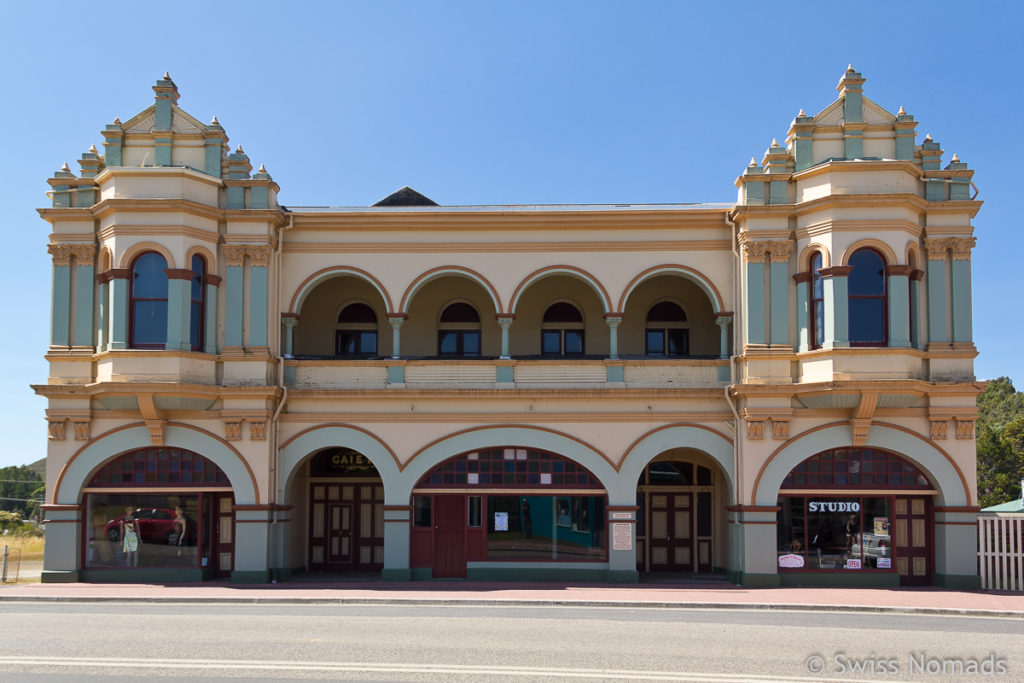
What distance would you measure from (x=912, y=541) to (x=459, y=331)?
11.6 m

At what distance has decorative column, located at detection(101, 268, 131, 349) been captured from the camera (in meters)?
20.9

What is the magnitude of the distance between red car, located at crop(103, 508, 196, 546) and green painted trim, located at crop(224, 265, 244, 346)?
164 inches

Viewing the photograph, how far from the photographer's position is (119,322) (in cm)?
2098

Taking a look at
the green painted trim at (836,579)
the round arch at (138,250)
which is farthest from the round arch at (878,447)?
the round arch at (138,250)

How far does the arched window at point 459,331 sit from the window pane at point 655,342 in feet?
14.1

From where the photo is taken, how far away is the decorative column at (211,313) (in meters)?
21.7

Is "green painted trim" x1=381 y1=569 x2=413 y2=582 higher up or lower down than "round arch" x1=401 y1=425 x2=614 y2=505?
lower down

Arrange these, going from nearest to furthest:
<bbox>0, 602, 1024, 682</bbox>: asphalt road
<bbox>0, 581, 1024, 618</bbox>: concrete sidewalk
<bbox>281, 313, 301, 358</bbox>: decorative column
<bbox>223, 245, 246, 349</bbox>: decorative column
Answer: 1. <bbox>0, 602, 1024, 682</bbox>: asphalt road
2. <bbox>0, 581, 1024, 618</bbox>: concrete sidewalk
3. <bbox>223, 245, 246, 349</bbox>: decorative column
4. <bbox>281, 313, 301, 358</bbox>: decorative column

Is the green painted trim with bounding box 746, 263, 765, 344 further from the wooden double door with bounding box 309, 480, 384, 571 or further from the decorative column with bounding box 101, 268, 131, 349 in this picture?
the decorative column with bounding box 101, 268, 131, 349

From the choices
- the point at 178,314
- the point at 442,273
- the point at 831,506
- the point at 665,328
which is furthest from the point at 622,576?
the point at 178,314

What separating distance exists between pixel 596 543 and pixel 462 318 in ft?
21.5

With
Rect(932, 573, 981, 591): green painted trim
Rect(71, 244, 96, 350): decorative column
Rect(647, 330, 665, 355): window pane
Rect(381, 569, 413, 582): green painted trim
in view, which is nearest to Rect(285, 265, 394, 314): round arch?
Rect(71, 244, 96, 350): decorative column

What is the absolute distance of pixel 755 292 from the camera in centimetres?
2134

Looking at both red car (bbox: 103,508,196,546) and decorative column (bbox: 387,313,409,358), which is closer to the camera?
red car (bbox: 103,508,196,546)
